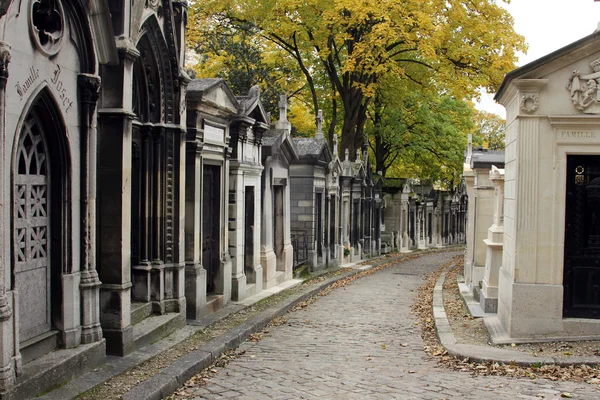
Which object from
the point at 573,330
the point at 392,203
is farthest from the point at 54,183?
the point at 392,203

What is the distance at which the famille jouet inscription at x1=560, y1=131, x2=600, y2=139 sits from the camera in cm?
834

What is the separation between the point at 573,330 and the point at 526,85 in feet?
10.4

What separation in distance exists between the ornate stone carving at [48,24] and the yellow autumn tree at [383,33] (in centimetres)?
1411

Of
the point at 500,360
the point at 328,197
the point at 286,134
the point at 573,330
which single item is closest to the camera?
the point at 500,360

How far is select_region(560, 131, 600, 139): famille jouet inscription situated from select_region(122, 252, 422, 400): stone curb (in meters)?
5.02

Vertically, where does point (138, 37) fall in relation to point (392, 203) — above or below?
above

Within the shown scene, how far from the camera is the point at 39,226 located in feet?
20.0

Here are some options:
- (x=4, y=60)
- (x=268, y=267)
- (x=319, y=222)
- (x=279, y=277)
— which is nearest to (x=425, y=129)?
(x=319, y=222)

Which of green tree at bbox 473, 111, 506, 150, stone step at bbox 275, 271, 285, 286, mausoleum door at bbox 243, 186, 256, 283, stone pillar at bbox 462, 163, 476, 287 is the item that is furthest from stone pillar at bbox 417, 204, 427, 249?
mausoleum door at bbox 243, 186, 256, 283

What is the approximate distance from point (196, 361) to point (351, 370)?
175 centimetres

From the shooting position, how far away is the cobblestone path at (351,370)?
6488 millimetres

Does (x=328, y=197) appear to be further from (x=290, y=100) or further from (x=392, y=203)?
(x=392, y=203)

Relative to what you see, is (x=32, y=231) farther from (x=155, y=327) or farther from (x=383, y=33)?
(x=383, y=33)

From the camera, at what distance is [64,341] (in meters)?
6.34
